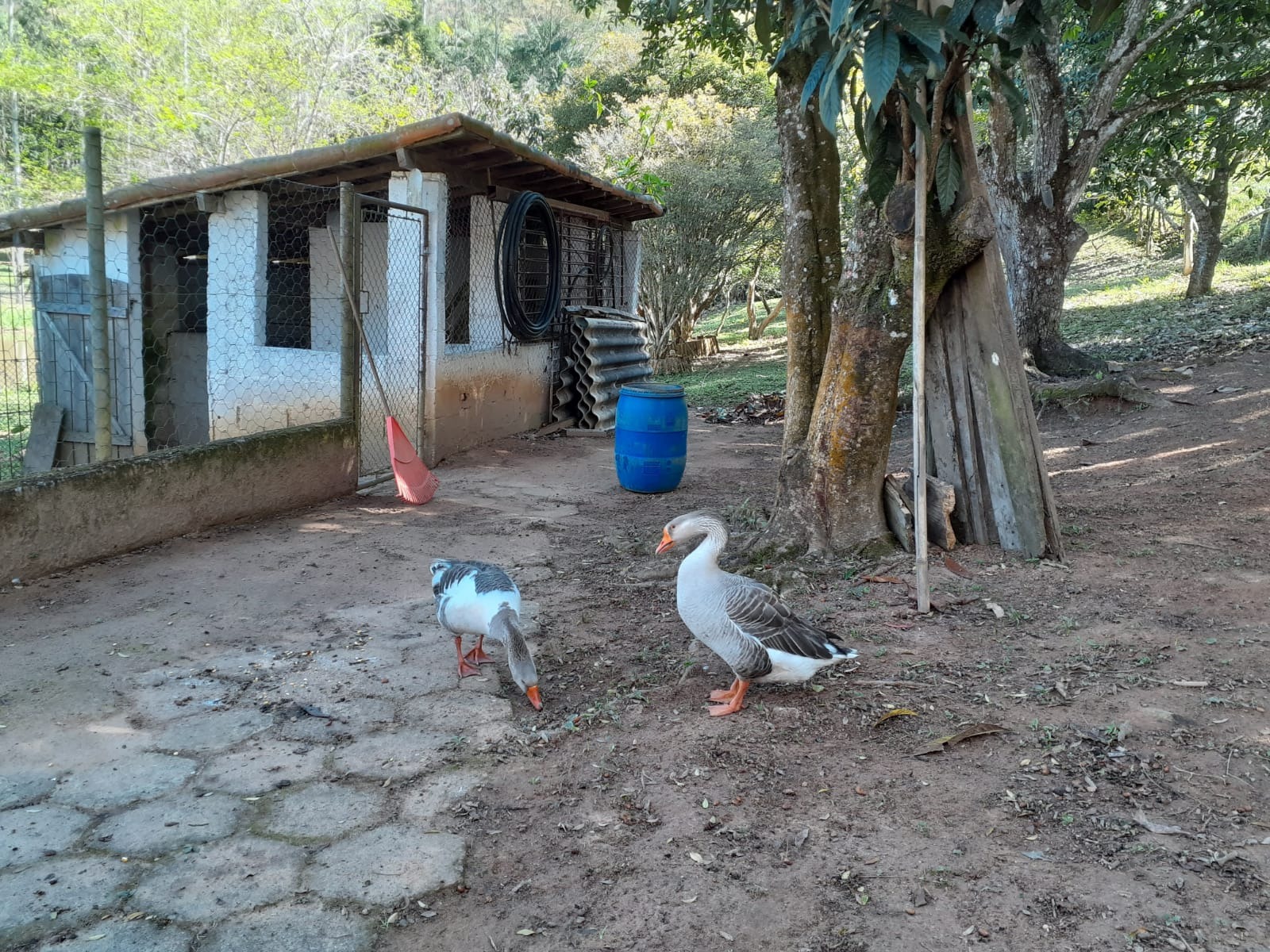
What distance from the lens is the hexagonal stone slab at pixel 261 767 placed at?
3.16 meters

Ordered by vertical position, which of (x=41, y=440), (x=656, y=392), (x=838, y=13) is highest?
(x=838, y=13)

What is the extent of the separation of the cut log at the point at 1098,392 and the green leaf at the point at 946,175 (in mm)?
5555

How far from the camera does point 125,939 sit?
236cm

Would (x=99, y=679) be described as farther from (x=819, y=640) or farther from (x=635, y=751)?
(x=819, y=640)

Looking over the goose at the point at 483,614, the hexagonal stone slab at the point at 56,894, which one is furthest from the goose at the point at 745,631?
the hexagonal stone slab at the point at 56,894

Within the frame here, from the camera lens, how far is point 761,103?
20.7 m

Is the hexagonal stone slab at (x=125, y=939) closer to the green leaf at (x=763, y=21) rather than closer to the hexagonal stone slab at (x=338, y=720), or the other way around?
the hexagonal stone slab at (x=338, y=720)

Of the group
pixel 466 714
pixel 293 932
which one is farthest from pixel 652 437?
pixel 293 932

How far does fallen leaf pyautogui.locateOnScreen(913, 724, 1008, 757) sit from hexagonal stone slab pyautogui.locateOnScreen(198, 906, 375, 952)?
1.94m

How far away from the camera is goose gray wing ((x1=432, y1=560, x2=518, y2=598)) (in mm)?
4035

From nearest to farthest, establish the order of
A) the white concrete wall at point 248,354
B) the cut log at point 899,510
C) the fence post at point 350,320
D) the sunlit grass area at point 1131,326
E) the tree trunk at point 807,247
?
the cut log at point 899,510 → the tree trunk at point 807,247 → the fence post at point 350,320 → the white concrete wall at point 248,354 → the sunlit grass area at point 1131,326

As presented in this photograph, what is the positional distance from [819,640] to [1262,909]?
1658mm

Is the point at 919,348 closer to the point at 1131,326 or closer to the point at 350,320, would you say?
the point at 350,320

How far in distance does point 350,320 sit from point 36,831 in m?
5.05
